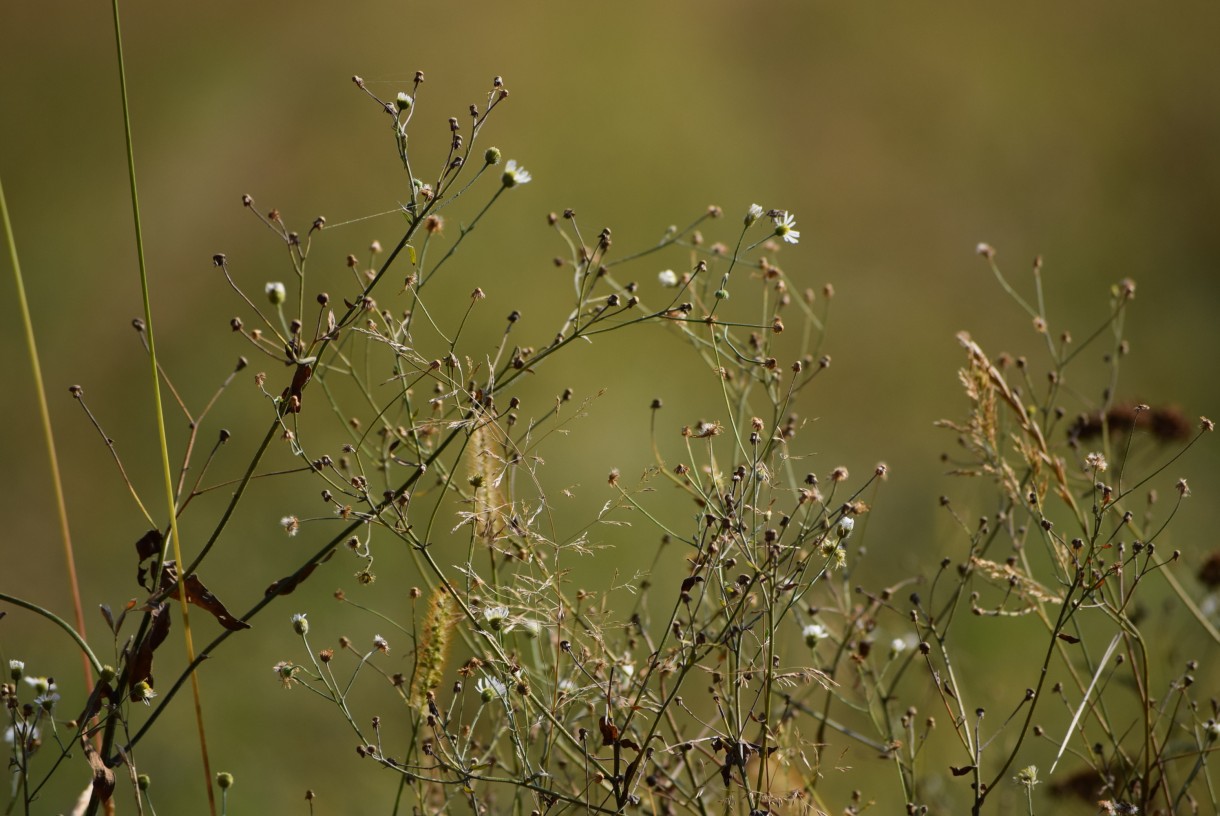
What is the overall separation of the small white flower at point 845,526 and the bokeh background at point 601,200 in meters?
1.01

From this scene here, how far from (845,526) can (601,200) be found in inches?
58.4

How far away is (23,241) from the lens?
69.1 inches

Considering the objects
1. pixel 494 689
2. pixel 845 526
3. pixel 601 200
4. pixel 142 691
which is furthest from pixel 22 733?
pixel 601 200

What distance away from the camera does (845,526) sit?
73 centimetres

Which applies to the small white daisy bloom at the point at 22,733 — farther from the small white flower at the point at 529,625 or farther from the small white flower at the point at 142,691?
the small white flower at the point at 529,625

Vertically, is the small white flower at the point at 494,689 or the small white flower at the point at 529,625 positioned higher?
the small white flower at the point at 529,625

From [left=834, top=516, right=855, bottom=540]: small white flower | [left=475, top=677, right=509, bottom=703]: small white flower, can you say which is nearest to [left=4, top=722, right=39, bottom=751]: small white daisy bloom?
[left=475, top=677, right=509, bottom=703]: small white flower

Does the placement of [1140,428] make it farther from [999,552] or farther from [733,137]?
[733,137]

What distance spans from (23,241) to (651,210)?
1.13 meters

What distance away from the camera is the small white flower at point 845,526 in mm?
728

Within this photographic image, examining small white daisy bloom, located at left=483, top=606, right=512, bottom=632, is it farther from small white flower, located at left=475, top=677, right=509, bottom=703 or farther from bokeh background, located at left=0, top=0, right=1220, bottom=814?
bokeh background, located at left=0, top=0, right=1220, bottom=814

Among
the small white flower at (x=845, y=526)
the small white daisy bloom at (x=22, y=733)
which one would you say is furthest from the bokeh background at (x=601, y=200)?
the small white flower at (x=845, y=526)

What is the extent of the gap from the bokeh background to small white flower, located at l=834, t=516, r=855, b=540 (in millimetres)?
1014

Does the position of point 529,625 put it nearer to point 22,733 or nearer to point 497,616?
point 497,616
